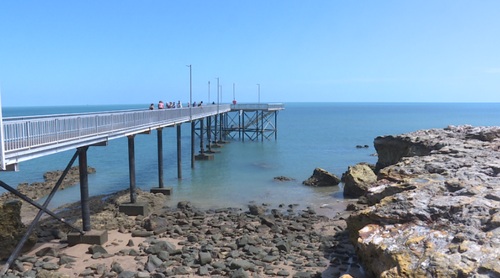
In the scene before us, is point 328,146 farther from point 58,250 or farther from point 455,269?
point 455,269

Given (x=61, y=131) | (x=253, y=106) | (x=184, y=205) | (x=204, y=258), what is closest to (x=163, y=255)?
(x=204, y=258)

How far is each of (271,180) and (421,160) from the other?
1311cm

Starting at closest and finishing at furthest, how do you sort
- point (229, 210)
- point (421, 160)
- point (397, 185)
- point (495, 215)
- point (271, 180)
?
1. point (495, 215)
2. point (397, 185)
3. point (421, 160)
4. point (229, 210)
5. point (271, 180)

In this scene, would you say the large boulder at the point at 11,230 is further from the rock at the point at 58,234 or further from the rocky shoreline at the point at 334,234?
the rock at the point at 58,234

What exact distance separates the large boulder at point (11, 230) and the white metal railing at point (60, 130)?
276 centimetres

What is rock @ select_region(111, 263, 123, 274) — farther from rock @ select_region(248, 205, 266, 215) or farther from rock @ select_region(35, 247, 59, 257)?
rock @ select_region(248, 205, 266, 215)

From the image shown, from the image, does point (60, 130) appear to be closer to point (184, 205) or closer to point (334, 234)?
point (184, 205)

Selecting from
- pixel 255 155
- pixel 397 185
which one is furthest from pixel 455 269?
pixel 255 155

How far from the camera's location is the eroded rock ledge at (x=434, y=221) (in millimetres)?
6395

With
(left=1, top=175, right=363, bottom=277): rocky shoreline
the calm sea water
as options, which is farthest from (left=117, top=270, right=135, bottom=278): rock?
the calm sea water

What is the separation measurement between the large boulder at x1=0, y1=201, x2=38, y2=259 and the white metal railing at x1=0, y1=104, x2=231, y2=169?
2756mm

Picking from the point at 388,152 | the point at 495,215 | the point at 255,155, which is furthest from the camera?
the point at 255,155

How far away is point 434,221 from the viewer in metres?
7.85

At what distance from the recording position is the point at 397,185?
1023cm
